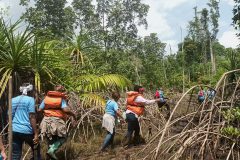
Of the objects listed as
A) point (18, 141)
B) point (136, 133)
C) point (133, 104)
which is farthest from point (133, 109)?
point (18, 141)

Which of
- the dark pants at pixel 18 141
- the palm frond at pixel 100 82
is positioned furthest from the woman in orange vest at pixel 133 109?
the dark pants at pixel 18 141

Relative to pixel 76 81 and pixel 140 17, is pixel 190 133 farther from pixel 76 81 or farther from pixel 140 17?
pixel 140 17

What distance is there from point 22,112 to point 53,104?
885 mm

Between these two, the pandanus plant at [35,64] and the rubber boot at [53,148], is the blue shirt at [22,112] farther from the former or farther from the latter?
the pandanus plant at [35,64]

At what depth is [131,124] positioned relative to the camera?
8906mm

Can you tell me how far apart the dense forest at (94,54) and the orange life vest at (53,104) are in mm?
990

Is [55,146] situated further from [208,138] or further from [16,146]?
[208,138]

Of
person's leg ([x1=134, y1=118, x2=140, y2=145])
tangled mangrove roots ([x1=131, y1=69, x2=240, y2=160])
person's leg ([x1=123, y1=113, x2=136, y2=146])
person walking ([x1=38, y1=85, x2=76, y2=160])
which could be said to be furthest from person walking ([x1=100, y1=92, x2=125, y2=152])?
tangled mangrove roots ([x1=131, y1=69, x2=240, y2=160])

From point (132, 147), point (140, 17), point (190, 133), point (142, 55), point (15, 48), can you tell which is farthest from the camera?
point (140, 17)

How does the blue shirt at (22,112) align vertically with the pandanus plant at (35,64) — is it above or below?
below

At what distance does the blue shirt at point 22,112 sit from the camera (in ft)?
19.9

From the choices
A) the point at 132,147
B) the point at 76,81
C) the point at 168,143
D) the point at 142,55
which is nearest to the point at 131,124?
the point at 132,147

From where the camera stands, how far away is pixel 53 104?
22.6 ft

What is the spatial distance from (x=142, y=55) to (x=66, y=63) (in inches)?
898
